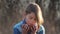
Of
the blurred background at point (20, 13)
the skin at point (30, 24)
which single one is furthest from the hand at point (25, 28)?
the blurred background at point (20, 13)

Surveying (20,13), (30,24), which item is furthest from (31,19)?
(20,13)

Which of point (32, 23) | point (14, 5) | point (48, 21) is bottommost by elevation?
point (32, 23)

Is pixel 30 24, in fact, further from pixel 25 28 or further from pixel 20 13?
pixel 20 13

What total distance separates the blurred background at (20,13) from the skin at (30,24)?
5.99ft

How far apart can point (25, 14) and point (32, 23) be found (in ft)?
0.37

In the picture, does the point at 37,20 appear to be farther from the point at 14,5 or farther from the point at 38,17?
the point at 14,5

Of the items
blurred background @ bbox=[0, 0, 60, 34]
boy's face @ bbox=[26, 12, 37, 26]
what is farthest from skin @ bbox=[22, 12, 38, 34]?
blurred background @ bbox=[0, 0, 60, 34]

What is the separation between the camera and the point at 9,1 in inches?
172

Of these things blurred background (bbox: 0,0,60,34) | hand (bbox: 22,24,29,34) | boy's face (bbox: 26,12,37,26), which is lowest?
hand (bbox: 22,24,29,34)

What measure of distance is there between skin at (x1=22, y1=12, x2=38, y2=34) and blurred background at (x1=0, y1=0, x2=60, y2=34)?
1825mm

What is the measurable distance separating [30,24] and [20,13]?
197 cm

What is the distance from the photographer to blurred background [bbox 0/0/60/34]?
4.38 m

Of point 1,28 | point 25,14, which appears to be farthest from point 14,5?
point 25,14

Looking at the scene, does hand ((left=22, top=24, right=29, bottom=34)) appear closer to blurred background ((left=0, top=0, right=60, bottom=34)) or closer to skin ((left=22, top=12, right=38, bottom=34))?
skin ((left=22, top=12, right=38, bottom=34))
